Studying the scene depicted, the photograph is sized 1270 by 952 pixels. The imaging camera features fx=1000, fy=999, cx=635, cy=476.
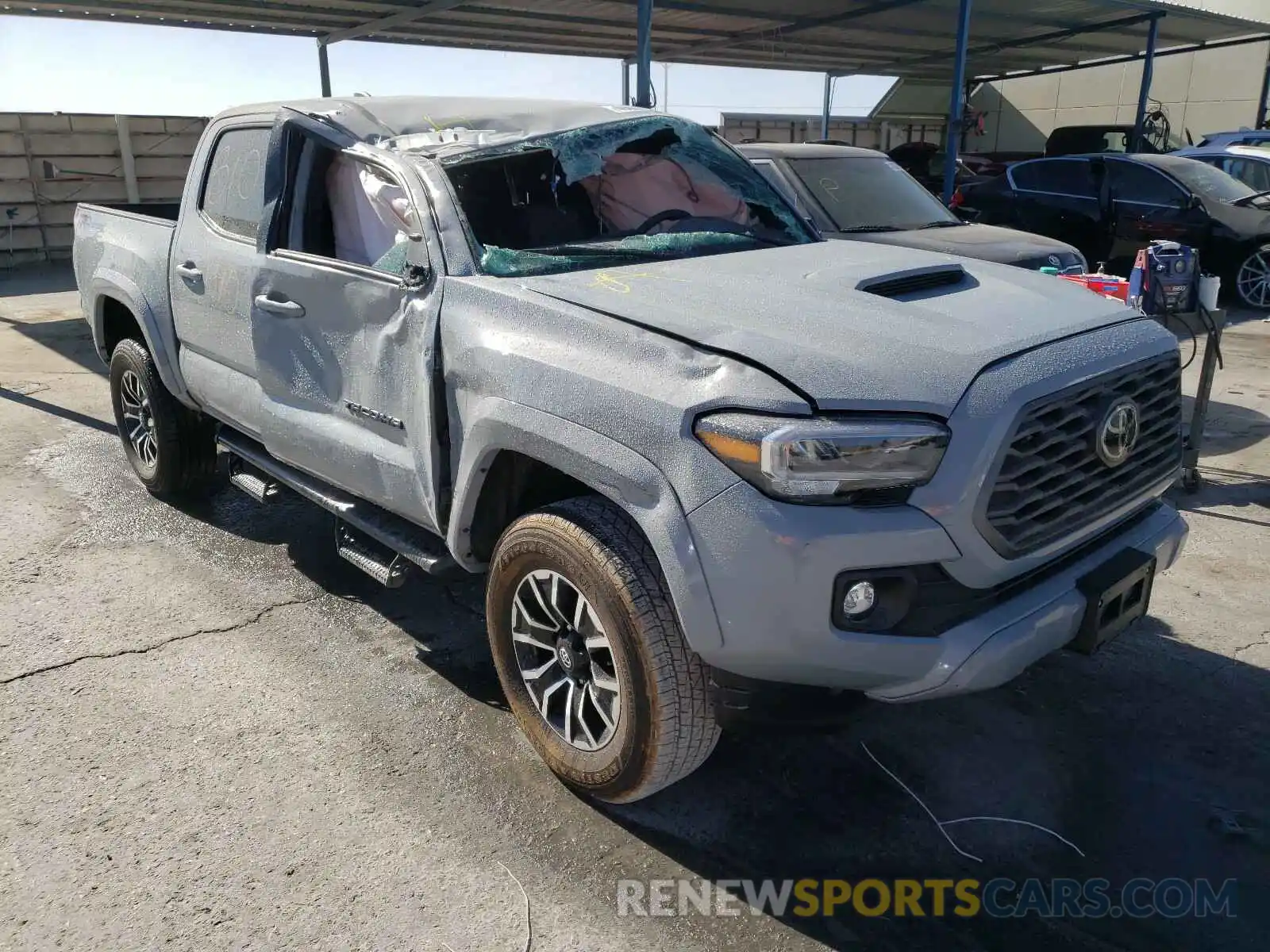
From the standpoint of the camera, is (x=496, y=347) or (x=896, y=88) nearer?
(x=496, y=347)

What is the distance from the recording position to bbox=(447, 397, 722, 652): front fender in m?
2.29

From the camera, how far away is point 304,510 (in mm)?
5223

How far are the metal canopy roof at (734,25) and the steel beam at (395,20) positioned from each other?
0.07 ft

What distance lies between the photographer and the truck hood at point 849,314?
2.32 meters

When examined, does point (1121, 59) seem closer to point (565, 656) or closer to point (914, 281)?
point (914, 281)

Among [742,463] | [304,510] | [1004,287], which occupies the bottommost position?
[304,510]

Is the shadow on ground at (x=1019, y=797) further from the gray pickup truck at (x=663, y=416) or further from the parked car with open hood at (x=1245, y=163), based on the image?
the parked car with open hood at (x=1245, y=163)

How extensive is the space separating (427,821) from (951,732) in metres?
1.65

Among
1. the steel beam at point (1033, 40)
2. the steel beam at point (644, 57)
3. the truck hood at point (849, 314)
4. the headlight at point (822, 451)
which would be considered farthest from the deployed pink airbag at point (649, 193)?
the steel beam at point (1033, 40)

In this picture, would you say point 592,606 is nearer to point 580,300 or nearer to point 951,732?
point 580,300

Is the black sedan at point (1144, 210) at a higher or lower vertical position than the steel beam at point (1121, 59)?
lower

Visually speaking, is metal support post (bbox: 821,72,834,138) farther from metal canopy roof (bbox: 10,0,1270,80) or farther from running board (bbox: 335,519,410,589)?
running board (bbox: 335,519,410,589)

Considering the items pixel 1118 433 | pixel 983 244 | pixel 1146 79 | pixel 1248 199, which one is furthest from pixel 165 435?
pixel 1146 79

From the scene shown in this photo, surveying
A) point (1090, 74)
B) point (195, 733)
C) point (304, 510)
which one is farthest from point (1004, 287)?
point (1090, 74)
